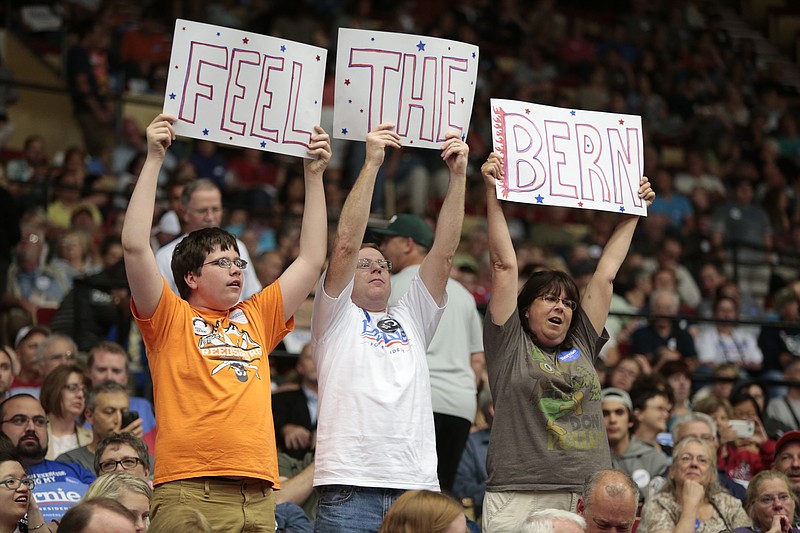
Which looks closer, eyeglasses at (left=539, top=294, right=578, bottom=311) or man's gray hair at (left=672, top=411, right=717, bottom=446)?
eyeglasses at (left=539, top=294, right=578, bottom=311)

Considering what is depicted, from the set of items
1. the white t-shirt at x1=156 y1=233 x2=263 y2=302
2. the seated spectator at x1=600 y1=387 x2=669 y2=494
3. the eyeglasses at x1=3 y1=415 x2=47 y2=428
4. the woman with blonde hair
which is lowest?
the woman with blonde hair

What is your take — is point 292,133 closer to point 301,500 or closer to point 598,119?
point 598,119

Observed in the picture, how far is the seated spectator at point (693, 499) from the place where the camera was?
6.20 meters

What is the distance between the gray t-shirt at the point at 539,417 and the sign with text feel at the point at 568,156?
0.68 meters

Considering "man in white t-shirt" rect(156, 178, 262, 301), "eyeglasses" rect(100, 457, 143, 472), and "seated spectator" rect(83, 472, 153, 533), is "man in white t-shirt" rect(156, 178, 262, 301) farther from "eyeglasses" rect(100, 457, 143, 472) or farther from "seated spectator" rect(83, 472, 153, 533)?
"seated spectator" rect(83, 472, 153, 533)

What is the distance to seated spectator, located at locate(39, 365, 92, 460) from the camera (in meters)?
6.56

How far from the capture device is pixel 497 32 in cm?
1725

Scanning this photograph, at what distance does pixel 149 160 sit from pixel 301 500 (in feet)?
7.27

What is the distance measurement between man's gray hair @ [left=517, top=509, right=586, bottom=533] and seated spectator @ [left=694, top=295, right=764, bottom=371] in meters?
6.63

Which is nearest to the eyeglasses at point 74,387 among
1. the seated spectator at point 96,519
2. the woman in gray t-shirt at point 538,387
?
the woman in gray t-shirt at point 538,387

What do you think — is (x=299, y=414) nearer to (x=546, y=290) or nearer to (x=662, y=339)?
(x=546, y=290)

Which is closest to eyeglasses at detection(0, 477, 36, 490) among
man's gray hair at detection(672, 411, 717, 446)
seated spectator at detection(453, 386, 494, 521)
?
seated spectator at detection(453, 386, 494, 521)

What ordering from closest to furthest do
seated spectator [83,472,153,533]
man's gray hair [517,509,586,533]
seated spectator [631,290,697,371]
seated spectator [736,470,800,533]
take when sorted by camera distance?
man's gray hair [517,509,586,533], seated spectator [83,472,153,533], seated spectator [736,470,800,533], seated spectator [631,290,697,371]

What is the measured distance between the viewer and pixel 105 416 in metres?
6.37
